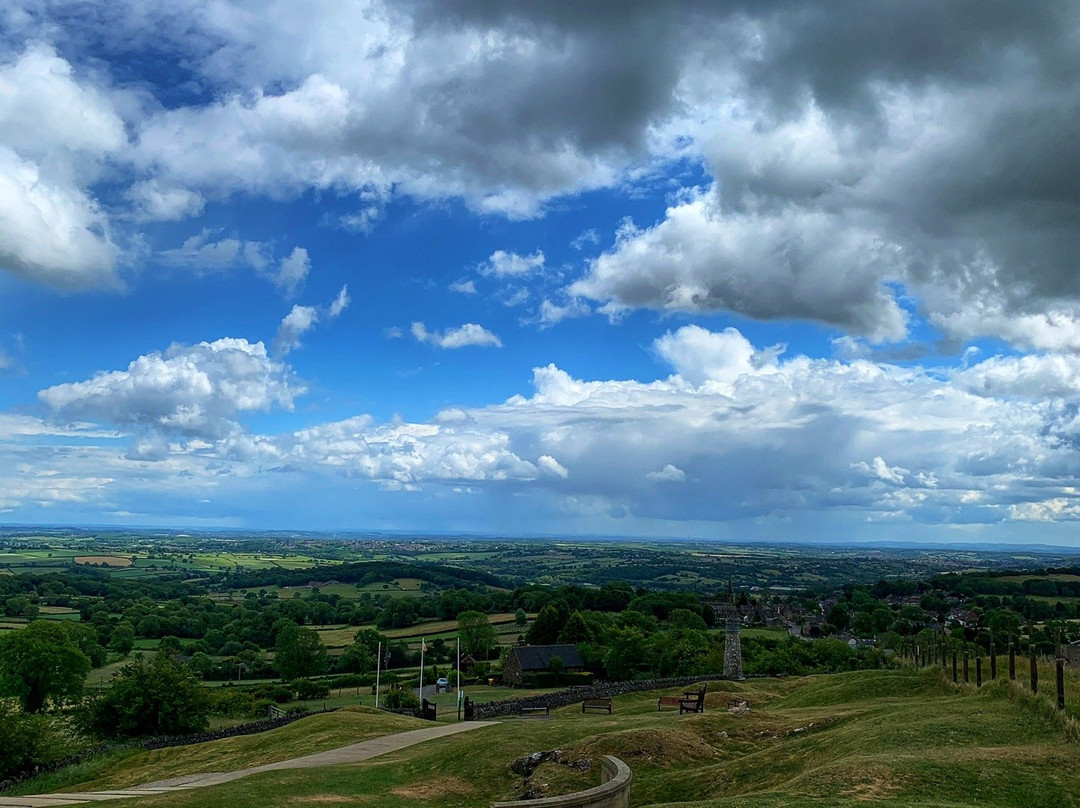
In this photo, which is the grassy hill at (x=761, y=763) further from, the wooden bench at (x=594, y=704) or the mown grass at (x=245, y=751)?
the wooden bench at (x=594, y=704)

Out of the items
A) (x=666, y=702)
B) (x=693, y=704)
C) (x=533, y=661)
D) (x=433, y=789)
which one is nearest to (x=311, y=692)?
(x=533, y=661)

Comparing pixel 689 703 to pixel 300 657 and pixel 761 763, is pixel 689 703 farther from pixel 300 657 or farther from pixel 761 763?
pixel 300 657

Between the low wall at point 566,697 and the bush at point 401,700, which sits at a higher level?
the low wall at point 566,697

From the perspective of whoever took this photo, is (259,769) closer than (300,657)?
Yes

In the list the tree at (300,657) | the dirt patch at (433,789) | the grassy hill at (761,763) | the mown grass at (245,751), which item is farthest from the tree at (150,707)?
the dirt patch at (433,789)

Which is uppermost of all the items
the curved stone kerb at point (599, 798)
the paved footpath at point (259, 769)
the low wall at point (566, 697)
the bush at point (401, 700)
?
the curved stone kerb at point (599, 798)

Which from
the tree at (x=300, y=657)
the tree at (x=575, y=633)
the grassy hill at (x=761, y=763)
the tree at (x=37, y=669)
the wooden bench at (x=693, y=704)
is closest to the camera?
the grassy hill at (x=761, y=763)

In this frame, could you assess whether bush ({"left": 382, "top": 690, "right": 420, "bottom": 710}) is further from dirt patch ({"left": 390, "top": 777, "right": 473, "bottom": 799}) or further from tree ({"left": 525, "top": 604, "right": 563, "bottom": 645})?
dirt patch ({"left": 390, "top": 777, "right": 473, "bottom": 799})
